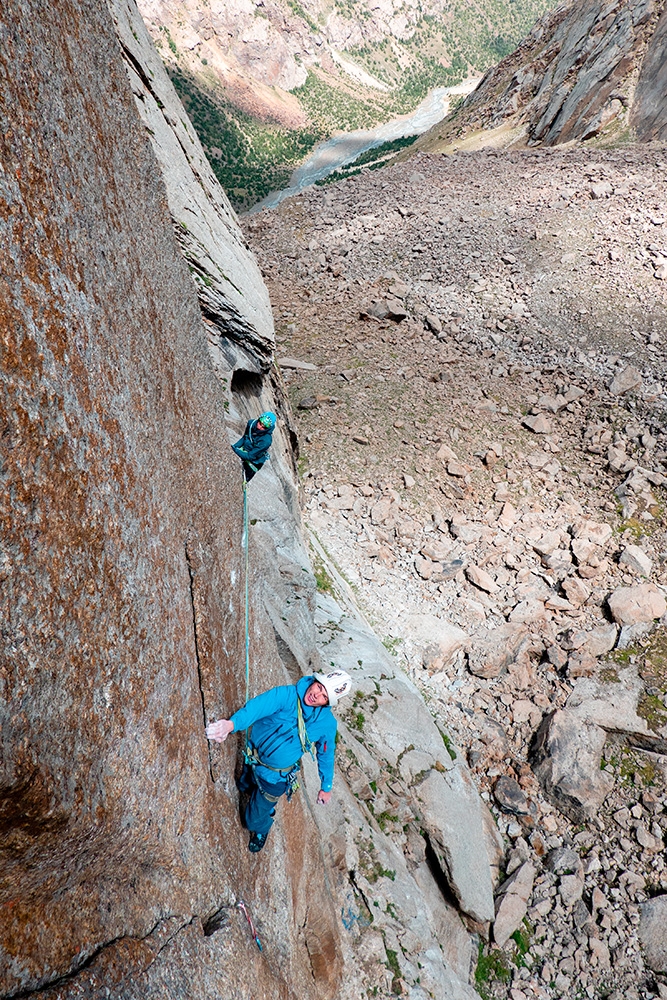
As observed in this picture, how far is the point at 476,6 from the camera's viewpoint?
95.1m

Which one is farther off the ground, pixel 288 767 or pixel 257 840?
pixel 288 767

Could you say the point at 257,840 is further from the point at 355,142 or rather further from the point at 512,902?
the point at 355,142

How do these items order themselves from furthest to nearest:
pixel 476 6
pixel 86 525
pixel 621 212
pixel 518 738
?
pixel 476 6 → pixel 621 212 → pixel 518 738 → pixel 86 525

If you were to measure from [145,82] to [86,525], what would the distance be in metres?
7.04

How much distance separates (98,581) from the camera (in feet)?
6.86

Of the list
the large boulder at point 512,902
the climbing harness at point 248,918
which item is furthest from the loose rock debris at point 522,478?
the climbing harness at point 248,918

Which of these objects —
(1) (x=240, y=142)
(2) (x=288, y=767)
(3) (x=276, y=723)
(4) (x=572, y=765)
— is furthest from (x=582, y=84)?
(1) (x=240, y=142)

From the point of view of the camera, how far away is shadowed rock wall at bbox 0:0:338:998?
171cm

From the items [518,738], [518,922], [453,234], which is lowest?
[518,922]

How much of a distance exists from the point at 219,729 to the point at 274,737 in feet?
2.08

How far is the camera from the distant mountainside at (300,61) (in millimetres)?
59969

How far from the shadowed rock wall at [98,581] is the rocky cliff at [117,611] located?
1 centimetres

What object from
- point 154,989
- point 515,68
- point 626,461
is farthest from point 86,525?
point 515,68

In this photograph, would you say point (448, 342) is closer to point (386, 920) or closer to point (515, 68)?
point (386, 920)
